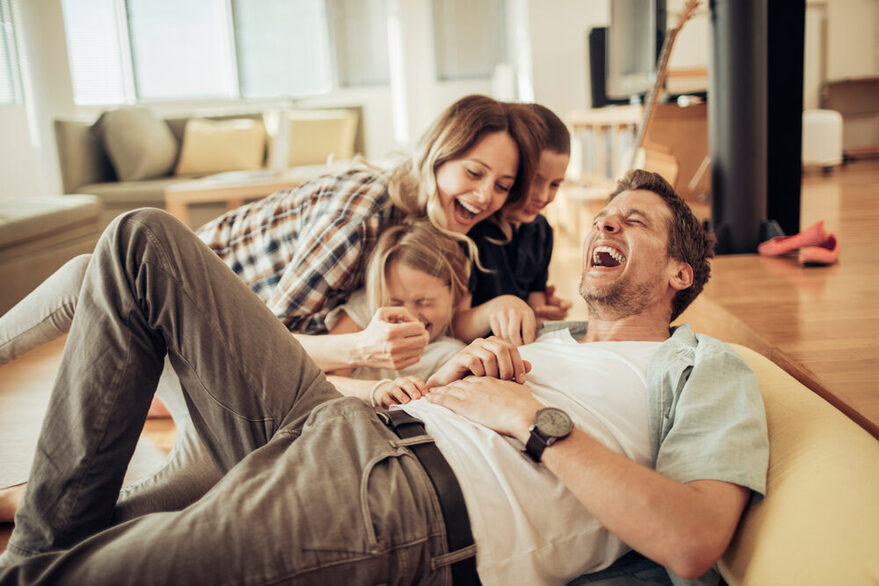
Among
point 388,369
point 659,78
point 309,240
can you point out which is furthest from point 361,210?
point 659,78

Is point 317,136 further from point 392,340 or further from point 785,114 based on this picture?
point 392,340

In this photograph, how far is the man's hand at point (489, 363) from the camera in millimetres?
1318

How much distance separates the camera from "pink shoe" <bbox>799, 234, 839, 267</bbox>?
262 centimetres

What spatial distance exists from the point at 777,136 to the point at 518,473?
104 inches

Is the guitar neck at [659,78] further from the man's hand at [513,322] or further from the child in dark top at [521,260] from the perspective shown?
the man's hand at [513,322]

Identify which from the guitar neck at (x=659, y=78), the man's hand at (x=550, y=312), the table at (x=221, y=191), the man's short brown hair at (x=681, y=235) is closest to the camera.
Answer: the man's short brown hair at (x=681, y=235)

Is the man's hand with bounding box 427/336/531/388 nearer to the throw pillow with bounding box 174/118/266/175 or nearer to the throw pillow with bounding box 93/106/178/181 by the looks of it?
the throw pillow with bounding box 93/106/178/181

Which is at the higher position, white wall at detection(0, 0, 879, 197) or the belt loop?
white wall at detection(0, 0, 879, 197)

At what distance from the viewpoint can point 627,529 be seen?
992 millimetres

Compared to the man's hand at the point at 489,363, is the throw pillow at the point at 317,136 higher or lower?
higher

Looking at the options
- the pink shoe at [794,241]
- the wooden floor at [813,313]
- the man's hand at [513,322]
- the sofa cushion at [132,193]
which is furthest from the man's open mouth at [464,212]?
the sofa cushion at [132,193]

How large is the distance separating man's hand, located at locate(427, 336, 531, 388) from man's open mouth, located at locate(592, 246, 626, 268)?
31 centimetres

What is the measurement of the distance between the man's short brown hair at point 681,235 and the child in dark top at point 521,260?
41cm

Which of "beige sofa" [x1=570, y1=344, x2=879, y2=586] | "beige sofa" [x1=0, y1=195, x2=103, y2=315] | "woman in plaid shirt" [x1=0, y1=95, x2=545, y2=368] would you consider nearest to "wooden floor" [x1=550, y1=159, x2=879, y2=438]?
"beige sofa" [x1=570, y1=344, x2=879, y2=586]
